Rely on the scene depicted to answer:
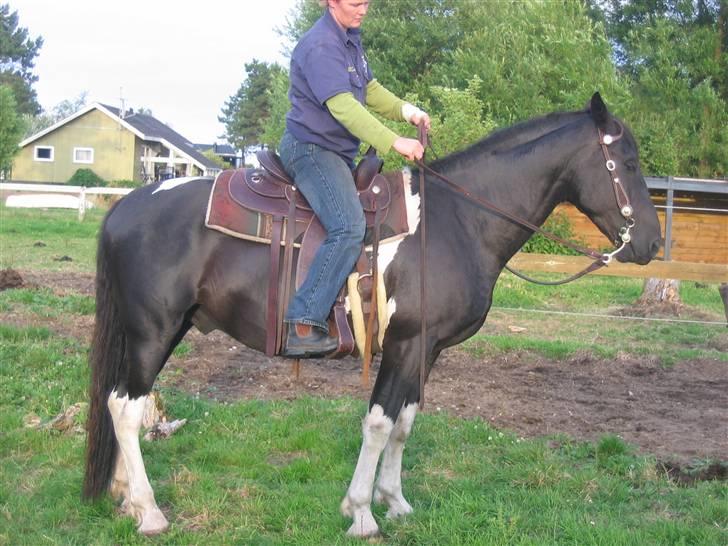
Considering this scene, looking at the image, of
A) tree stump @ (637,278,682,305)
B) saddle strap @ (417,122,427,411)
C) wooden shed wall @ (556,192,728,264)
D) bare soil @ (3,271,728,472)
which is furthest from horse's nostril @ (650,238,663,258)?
wooden shed wall @ (556,192,728,264)

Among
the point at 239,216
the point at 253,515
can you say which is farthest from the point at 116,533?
the point at 239,216

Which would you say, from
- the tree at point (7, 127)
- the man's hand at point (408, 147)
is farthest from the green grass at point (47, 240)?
the tree at point (7, 127)

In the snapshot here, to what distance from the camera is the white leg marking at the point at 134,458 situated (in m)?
4.51

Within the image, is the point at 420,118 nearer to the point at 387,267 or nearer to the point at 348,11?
the point at 348,11

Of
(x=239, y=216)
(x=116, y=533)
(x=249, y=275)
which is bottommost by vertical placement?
(x=116, y=533)

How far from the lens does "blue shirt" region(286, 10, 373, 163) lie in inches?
Result: 169

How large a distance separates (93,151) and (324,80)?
171 feet


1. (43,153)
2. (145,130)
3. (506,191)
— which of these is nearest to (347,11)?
(506,191)

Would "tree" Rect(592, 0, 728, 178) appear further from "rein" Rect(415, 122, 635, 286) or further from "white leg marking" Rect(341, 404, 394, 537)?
"white leg marking" Rect(341, 404, 394, 537)

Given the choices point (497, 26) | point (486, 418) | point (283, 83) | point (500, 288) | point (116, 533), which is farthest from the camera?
point (283, 83)

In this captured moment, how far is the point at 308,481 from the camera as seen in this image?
526 centimetres

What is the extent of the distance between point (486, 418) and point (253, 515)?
266 centimetres

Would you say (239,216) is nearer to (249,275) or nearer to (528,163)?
(249,275)

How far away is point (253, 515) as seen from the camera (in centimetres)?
464
